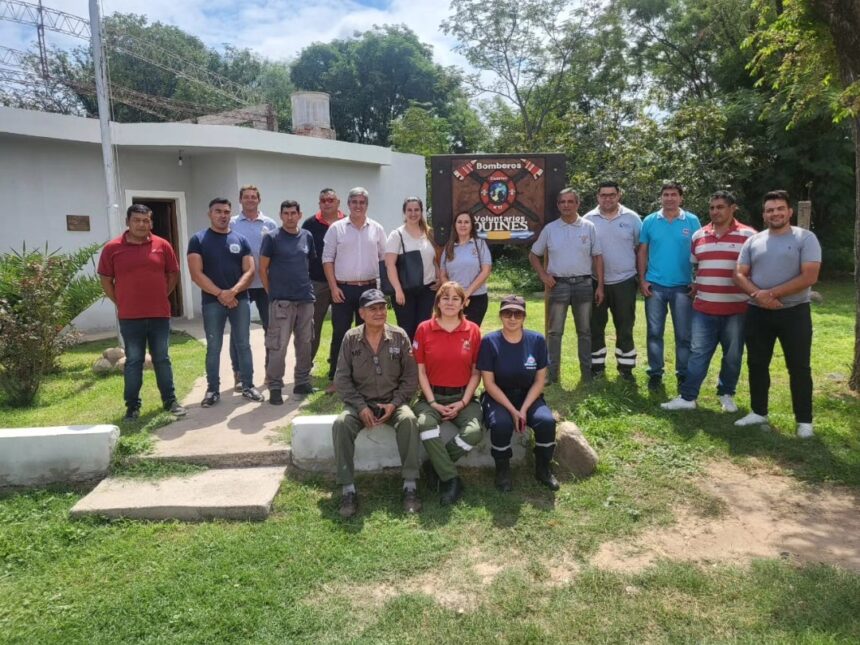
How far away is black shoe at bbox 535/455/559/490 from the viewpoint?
14.1 feet

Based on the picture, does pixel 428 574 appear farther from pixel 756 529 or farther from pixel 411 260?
pixel 411 260

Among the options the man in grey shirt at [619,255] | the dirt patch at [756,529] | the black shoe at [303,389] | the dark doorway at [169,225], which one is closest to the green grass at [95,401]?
the black shoe at [303,389]

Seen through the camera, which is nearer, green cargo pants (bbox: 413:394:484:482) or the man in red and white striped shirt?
green cargo pants (bbox: 413:394:484:482)

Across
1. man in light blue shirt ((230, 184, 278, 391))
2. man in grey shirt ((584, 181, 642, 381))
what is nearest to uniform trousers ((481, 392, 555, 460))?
man in grey shirt ((584, 181, 642, 381))

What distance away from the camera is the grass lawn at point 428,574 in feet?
9.56

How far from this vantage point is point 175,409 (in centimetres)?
550

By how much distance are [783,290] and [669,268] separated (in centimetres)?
111

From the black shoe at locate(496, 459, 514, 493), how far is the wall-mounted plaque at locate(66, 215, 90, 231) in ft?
29.3

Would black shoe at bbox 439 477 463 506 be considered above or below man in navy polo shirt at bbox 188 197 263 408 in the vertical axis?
below

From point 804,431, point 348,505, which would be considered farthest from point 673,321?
point 348,505

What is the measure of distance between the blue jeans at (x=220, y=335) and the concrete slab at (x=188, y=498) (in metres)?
1.50

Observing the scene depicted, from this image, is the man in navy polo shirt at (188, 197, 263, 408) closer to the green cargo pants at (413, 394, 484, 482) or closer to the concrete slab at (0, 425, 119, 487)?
the concrete slab at (0, 425, 119, 487)

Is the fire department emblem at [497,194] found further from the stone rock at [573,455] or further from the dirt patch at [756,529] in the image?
→ the dirt patch at [756,529]

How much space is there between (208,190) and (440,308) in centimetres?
847
